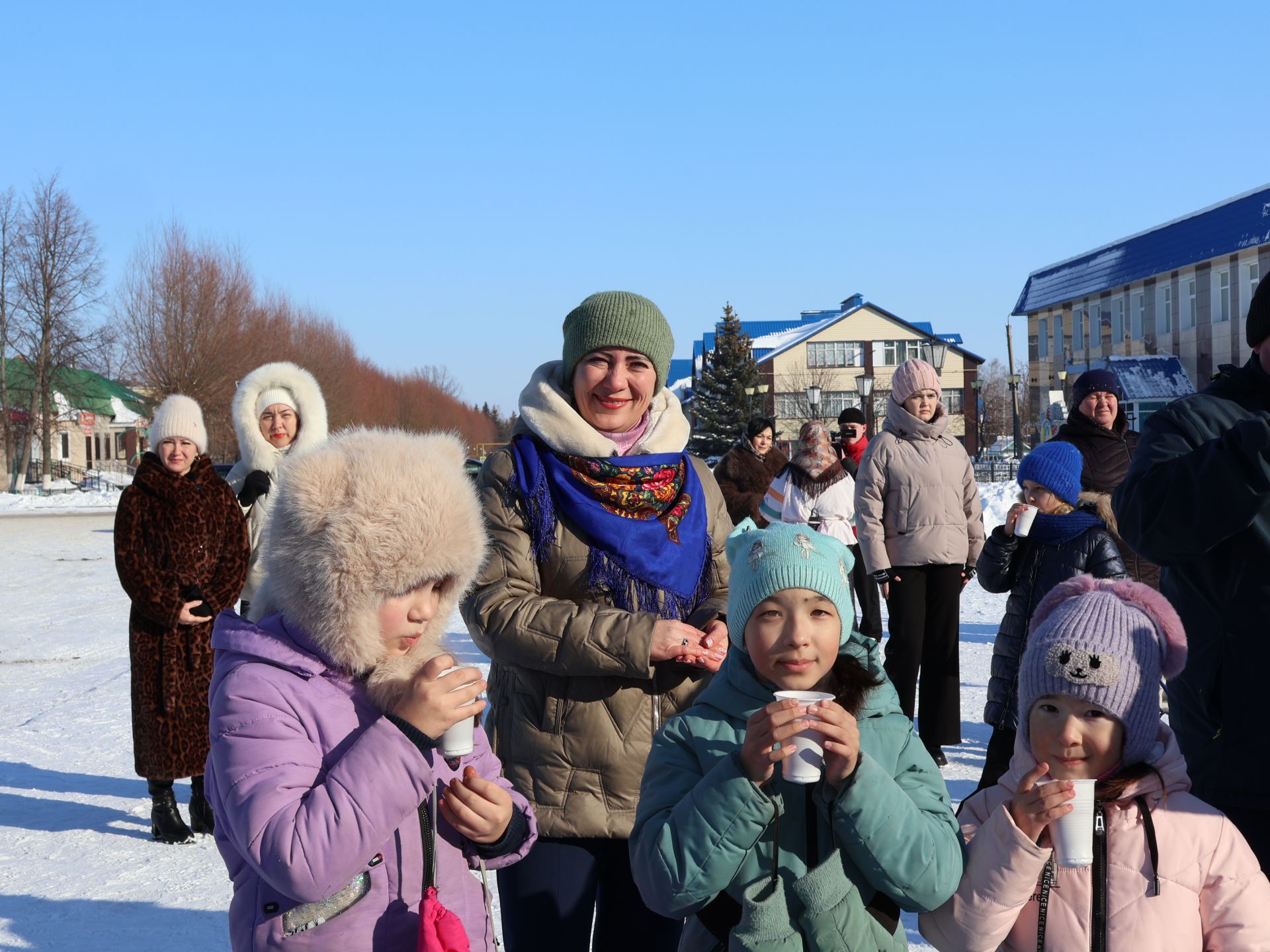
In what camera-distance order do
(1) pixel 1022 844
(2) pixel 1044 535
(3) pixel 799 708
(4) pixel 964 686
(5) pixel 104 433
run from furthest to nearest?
(5) pixel 104 433 → (4) pixel 964 686 → (2) pixel 1044 535 → (1) pixel 1022 844 → (3) pixel 799 708

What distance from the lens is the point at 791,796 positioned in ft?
7.06

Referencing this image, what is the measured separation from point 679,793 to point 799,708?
15.9 inches

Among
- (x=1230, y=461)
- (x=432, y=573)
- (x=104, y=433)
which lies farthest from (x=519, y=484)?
(x=104, y=433)

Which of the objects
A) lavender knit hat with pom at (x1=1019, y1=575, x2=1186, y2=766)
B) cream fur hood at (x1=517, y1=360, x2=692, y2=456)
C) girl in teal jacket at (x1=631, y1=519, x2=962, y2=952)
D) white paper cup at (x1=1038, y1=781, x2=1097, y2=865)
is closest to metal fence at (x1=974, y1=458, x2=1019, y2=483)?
cream fur hood at (x1=517, y1=360, x2=692, y2=456)

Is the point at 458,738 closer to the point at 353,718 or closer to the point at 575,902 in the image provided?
the point at 353,718

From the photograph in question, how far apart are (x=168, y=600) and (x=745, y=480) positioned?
6750 millimetres

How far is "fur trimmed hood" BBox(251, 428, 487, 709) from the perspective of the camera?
79.6 inches

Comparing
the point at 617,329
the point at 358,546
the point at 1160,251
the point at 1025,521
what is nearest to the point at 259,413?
the point at 617,329

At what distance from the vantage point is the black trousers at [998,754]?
4824 mm

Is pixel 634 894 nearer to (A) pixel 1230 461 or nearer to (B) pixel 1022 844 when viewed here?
(B) pixel 1022 844

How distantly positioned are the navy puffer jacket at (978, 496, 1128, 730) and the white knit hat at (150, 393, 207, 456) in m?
3.56

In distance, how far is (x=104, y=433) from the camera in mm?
78250

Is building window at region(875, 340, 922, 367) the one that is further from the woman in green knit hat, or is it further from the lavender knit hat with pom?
the lavender knit hat with pom

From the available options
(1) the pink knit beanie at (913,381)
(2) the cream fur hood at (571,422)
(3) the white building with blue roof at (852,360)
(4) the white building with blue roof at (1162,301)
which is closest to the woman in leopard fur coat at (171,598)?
(2) the cream fur hood at (571,422)
